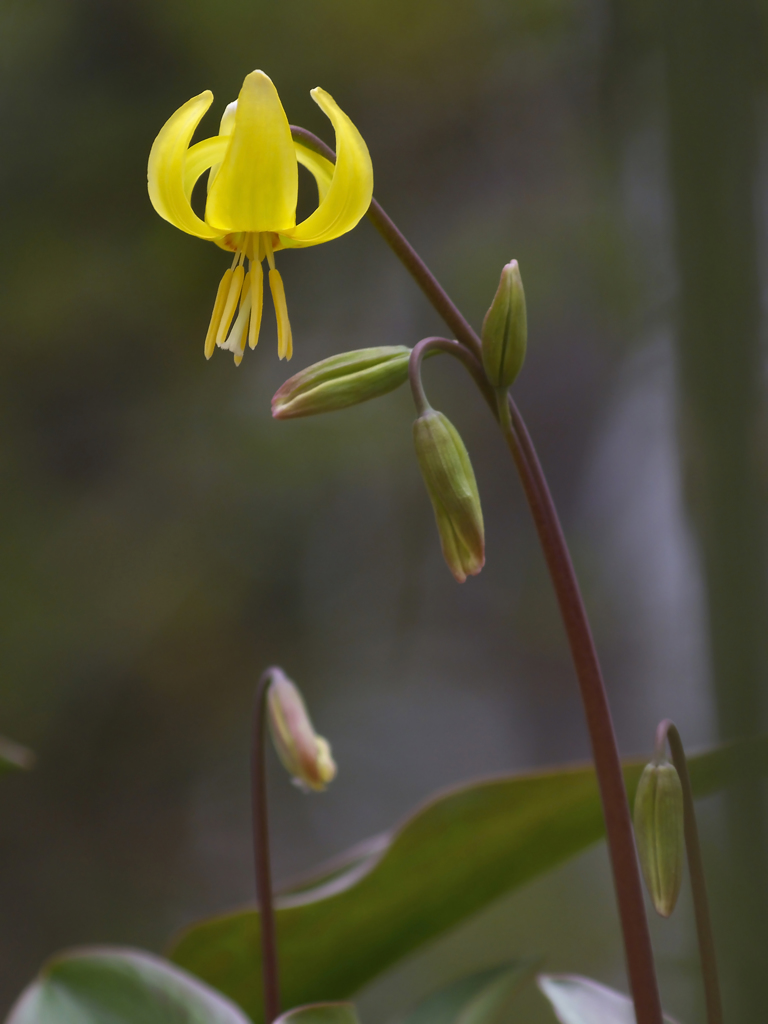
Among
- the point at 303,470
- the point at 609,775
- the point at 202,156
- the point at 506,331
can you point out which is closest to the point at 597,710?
the point at 609,775

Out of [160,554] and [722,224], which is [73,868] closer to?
[160,554]

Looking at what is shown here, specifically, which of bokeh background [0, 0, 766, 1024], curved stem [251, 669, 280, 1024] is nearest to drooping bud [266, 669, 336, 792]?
curved stem [251, 669, 280, 1024]

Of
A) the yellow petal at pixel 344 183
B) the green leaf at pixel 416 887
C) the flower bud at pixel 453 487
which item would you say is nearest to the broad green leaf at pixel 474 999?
the green leaf at pixel 416 887

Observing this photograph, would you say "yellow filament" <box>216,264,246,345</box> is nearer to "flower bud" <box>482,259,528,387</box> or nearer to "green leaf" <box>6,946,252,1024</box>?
"flower bud" <box>482,259,528,387</box>

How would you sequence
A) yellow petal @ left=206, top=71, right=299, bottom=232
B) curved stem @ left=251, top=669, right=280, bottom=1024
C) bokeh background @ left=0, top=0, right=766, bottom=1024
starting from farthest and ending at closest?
bokeh background @ left=0, top=0, right=766, bottom=1024
curved stem @ left=251, top=669, right=280, bottom=1024
yellow petal @ left=206, top=71, right=299, bottom=232

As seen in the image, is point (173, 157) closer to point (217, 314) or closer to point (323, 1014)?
point (217, 314)

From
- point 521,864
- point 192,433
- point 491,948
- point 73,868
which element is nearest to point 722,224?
point 521,864

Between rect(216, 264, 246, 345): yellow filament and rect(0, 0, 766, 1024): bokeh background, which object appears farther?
rect(0, 0, 766, 1024): bokeh background
